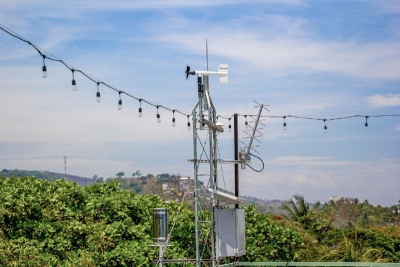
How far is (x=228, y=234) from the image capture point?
29.9 feet

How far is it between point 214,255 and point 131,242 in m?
2.52

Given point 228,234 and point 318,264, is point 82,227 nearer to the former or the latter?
point 228,234

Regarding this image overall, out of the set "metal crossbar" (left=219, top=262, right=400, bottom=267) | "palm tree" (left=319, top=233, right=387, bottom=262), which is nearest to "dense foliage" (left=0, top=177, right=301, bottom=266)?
"metal crossbar" (left=219, top=262, right=400, bottom=267)

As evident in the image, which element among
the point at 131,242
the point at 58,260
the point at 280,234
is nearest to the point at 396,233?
the point at 280,234

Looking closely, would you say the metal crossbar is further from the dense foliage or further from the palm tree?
the palm tree

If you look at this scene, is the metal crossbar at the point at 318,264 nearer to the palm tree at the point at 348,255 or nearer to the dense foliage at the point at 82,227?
the dense foliage at the point at 82,227

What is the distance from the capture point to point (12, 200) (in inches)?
436

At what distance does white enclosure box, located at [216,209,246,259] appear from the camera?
9008 millimetres

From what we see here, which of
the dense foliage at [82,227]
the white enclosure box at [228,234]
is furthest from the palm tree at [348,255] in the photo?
the white enclosure box at [228,234]

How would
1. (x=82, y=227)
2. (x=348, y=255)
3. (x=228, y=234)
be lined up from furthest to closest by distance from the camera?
(x=348, y=255), (x=82, y=227), (x=228, y=234)

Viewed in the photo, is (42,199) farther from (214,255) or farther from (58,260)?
(214,255)

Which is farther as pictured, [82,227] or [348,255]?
[348,255]

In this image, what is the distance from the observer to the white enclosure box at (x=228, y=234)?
9008mm

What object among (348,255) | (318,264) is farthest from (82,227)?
(348,255)
